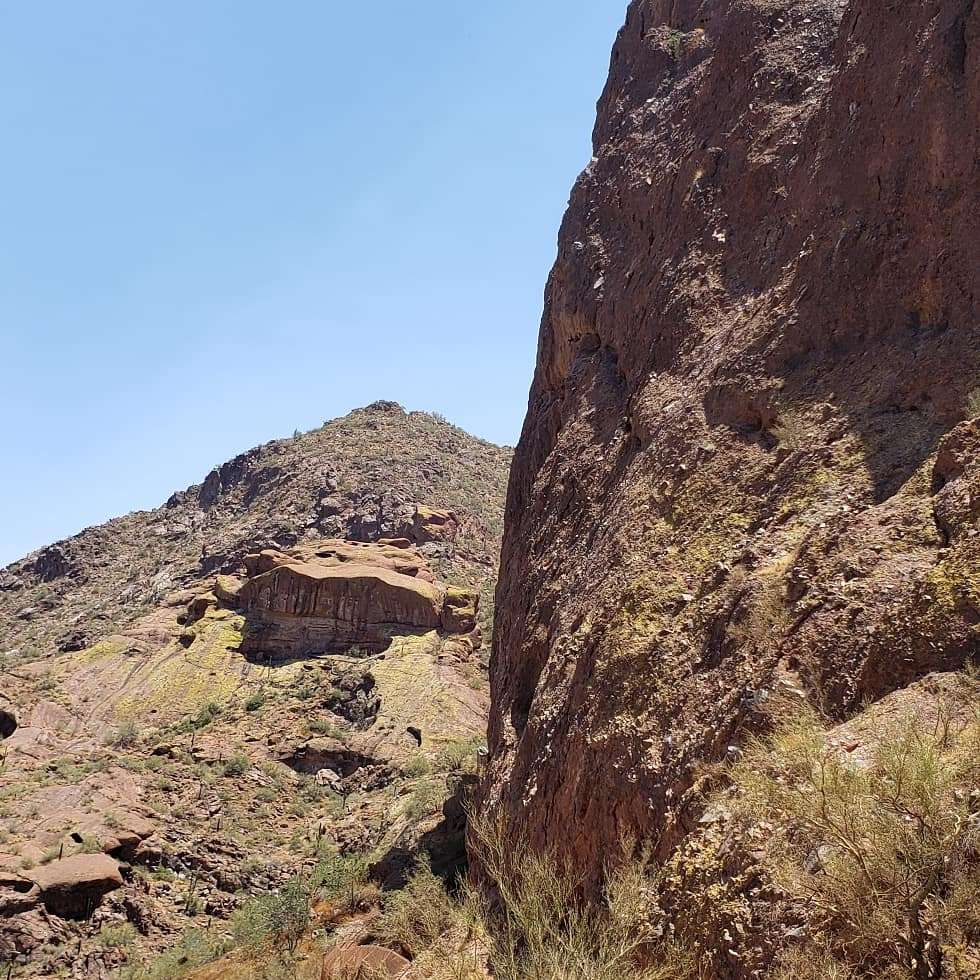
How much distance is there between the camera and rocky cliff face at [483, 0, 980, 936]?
778cm

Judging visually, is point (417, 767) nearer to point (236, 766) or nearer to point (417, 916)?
point (236, 766)

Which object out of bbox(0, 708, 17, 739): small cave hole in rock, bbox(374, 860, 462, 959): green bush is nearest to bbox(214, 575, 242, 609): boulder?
bbox(0, 708, 17, 739): small cave hole in rock

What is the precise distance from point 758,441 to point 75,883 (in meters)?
18.8

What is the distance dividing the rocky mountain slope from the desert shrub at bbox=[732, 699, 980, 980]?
13235mm

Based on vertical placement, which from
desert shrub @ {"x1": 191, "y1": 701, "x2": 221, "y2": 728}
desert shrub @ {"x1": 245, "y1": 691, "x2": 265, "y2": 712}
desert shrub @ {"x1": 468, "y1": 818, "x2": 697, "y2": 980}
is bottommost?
desert shrub @ {"x1": 191, "y1": 701, "x2": 221, "y2": 728}

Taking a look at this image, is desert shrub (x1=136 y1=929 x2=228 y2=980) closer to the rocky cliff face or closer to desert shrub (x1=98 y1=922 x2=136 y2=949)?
desert shrub (x1=98 y1=922 x2=136 y2=949)

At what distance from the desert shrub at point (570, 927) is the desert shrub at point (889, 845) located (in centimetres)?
147

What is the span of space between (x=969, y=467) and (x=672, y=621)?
3717 mm

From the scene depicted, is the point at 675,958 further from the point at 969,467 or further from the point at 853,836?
the point at 969,467

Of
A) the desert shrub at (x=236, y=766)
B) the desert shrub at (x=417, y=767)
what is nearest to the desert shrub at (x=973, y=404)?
the desert shrub at (x=417, y=767)

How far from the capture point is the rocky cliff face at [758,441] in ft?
25.5

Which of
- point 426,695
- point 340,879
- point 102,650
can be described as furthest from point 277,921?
point 102,650

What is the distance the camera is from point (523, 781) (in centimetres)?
1143

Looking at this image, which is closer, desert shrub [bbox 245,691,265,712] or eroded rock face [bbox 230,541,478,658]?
desert shrub [bbox 245,691,265,712]
